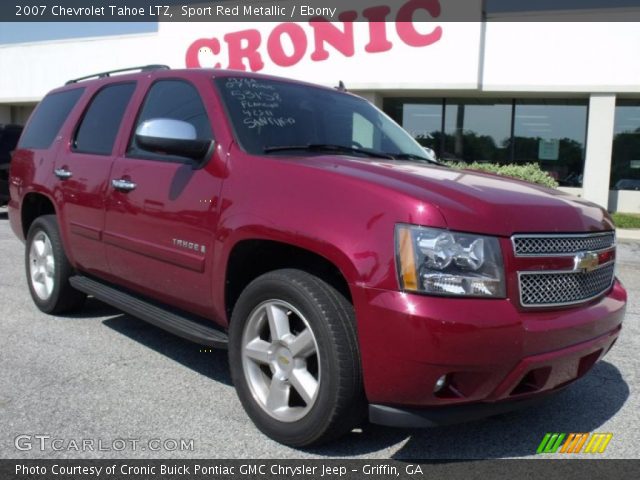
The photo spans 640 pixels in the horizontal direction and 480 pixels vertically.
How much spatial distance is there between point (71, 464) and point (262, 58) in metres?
15.5

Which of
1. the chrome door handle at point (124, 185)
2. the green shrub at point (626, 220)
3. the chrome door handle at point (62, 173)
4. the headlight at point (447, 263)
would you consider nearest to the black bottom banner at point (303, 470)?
the headlight at point (447, 263)

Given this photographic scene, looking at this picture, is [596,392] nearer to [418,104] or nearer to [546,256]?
[546,256]

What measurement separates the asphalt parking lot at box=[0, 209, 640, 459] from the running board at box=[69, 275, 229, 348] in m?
0.39

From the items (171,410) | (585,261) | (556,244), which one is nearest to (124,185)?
(171,410)

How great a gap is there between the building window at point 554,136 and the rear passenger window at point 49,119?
13.7 m

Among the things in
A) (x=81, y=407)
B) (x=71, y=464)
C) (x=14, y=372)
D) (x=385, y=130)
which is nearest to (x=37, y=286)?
(x=14, y=372)

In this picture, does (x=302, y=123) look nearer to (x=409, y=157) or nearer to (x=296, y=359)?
(x=409, y=157)

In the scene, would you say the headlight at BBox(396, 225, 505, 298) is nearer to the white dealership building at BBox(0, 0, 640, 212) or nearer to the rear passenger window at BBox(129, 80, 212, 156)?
the rear passenger window at BBox(129, 80, 212, 156)

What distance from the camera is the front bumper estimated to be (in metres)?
2.36

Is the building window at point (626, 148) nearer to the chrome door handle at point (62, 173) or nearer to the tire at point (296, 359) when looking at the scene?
the chrome door handle at point (62, 173)

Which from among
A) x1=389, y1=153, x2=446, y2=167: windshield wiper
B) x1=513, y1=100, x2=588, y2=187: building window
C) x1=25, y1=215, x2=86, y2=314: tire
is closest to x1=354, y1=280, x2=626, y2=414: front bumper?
x1=389, y1=153, x2=446, y2=167: windshield wiper

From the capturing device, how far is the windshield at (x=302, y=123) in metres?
3.39

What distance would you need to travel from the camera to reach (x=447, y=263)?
2416mm

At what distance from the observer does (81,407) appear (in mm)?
3287
